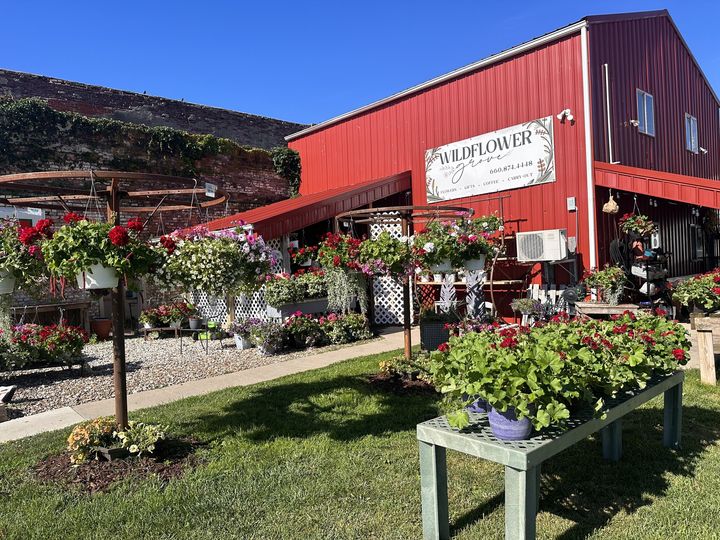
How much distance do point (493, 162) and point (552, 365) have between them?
8.34 metres

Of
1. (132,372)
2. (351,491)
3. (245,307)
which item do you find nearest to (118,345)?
(351,491)

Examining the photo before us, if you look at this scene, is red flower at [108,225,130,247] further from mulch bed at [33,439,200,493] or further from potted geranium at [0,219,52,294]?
mulch bed at [33,439,200,493]

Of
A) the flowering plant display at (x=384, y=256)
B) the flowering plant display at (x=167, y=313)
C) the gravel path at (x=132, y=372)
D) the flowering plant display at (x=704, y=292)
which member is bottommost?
the gravel path at (x=132, y=372)

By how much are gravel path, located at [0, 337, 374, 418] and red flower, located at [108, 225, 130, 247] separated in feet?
11.3

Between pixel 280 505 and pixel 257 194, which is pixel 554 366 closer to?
pixel 280 505

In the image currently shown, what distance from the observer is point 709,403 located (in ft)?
15.5

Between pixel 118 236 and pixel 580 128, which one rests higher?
pixel 580 128

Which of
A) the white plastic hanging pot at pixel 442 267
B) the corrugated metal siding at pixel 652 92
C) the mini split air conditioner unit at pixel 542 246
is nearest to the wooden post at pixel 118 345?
the white plastic hanging pot at pixel 442 267

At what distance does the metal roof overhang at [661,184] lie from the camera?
7078 millimetres

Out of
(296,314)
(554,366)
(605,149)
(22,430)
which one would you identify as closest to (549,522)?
(554,366)

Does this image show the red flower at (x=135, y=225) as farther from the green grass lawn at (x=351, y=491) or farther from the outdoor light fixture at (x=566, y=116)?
the outdoor light fixture at (x=566, y=116)

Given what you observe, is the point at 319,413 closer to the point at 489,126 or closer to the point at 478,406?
the point at 478,406

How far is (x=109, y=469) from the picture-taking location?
368cm

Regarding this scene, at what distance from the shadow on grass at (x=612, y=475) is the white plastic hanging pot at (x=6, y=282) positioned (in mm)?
3919
